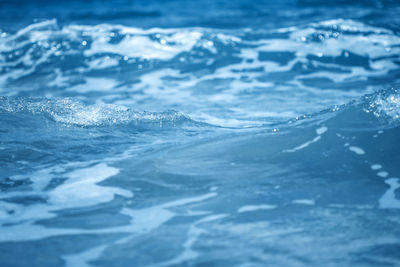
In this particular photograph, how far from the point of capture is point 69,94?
6543 mm

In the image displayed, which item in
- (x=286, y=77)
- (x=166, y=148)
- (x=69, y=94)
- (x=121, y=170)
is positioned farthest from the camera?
(x=286, y=77)

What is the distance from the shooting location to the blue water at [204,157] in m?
2.24

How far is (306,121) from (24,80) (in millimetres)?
5907

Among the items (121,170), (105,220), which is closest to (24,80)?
(121,170)

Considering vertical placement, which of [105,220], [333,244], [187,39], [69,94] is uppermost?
[187,39]

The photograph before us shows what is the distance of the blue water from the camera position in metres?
2.24

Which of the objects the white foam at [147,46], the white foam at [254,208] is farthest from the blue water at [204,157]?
the white foam at [147,46]

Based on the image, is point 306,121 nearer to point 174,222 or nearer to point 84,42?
point 174,222

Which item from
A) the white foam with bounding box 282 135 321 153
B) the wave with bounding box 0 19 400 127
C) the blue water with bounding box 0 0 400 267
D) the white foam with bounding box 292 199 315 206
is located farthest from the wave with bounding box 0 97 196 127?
the white foam with bounding box 292 199 315 206

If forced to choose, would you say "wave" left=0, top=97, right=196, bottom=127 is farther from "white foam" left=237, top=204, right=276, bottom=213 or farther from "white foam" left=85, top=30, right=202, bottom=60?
"white foam" left=85, top=30, right=202, bottom=60

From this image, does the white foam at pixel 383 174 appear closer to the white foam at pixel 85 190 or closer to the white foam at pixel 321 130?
the white foam at pixel 321 130

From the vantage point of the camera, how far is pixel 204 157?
3.57m

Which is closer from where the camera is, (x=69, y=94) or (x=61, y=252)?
(x=61, y=252)

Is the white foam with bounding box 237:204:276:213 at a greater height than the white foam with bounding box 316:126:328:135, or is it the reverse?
the white foam with bounding box 316:126:328:135
